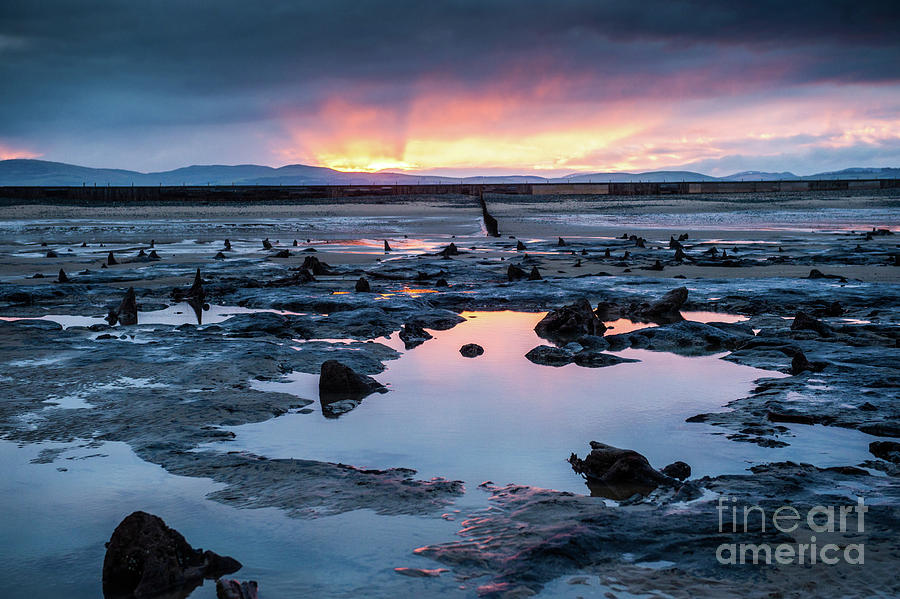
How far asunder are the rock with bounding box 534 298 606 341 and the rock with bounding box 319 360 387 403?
3.60m

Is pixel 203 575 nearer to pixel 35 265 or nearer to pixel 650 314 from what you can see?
pixel 650 314

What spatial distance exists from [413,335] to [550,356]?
80.3 inches

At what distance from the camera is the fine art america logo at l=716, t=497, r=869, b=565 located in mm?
3693

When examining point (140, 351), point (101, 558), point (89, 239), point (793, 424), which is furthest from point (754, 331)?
point (89, 239)

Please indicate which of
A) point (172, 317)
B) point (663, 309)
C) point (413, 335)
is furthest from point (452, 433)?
point (172, 317)

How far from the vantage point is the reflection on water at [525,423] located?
17.3 ft

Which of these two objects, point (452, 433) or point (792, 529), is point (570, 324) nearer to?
point (452, 433)

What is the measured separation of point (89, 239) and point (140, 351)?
25054mm

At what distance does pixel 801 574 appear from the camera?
3.54 metres

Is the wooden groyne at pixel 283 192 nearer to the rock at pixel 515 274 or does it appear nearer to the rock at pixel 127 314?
the rock at pixel 515 274

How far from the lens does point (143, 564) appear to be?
11.6 feet

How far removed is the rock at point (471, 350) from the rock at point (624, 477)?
12.8ft

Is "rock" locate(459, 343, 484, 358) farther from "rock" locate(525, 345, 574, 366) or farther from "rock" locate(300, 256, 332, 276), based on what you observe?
"rock" locate(300, 256, 332, 276)

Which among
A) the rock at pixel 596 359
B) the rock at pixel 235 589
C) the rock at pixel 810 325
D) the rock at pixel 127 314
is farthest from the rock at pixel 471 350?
the rock at pixel 235 589
